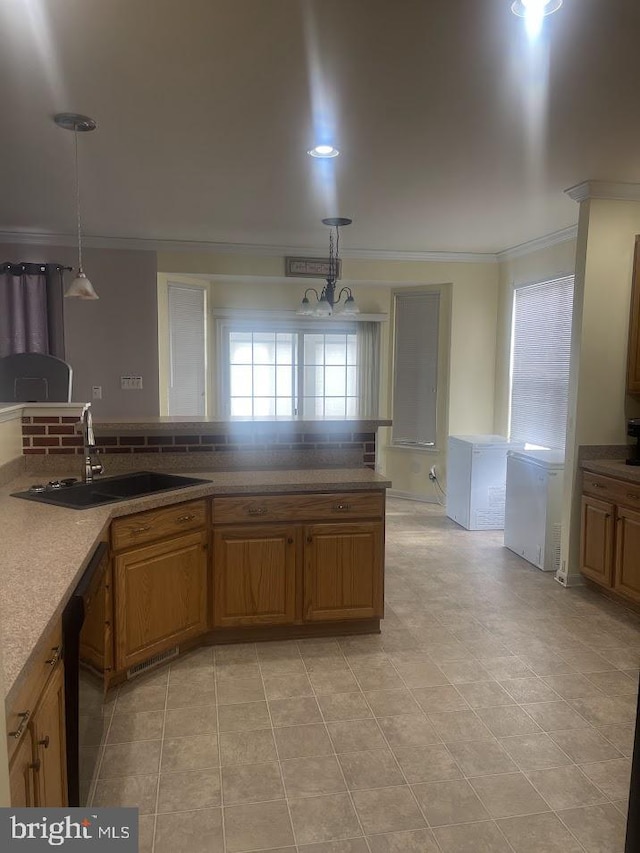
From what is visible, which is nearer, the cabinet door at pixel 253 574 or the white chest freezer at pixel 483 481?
the cabinet door at pixel 253 574

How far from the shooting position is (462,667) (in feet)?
9.77

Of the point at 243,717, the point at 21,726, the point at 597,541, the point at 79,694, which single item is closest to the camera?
the point at 21,726

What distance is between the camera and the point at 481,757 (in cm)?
227

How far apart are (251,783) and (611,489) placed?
2.67 m

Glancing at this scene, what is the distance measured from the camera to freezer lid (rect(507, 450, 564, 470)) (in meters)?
4.32

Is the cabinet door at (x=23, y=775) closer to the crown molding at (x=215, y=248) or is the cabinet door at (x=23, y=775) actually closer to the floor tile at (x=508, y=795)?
the floor tile at (x=508, y=795)

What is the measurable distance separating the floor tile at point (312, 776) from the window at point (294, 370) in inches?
180

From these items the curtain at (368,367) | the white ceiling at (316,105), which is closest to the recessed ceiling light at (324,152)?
the white ceiling at (316,105)

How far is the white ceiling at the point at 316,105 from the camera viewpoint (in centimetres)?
199

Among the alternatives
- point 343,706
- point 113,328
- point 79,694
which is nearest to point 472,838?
point 343,706

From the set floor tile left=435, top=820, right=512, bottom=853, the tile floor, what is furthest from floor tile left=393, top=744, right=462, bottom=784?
floor tile left=435, top=820, right=512, bottom=853

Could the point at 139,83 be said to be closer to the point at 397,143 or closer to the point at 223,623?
the point at 397,143

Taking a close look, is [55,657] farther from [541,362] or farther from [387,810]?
[541,362]

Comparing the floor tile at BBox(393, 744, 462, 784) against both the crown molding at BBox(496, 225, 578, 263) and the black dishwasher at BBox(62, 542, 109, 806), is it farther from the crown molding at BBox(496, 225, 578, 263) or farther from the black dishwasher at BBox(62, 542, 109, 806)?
the crown molding at BBox(496, 225, 578, 263)
